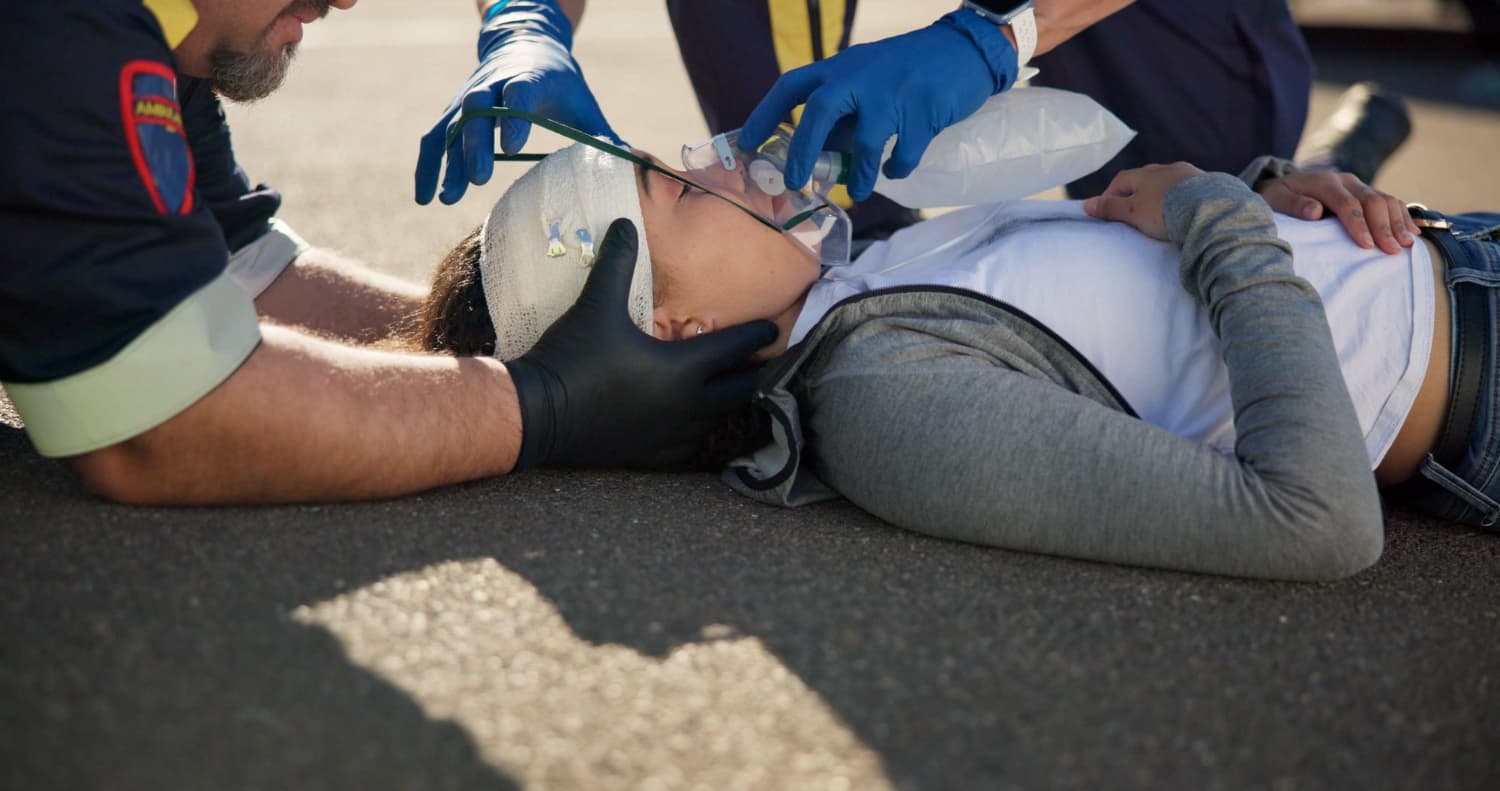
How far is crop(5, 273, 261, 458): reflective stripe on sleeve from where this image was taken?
176 cm

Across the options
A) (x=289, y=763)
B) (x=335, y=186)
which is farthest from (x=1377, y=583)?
(x=335, y=186)

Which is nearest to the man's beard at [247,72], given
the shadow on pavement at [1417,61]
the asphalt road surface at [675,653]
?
the asphalt road surface at [675,653]

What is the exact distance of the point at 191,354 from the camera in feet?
5.83

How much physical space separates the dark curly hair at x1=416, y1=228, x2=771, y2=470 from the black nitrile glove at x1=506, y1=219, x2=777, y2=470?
6 centimetres

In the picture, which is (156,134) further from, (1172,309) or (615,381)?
(1172,309)

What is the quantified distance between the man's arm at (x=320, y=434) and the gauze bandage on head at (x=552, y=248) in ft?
0.56

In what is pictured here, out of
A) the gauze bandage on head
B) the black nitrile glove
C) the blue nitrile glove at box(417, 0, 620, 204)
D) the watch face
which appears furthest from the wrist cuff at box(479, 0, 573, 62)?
the watch face

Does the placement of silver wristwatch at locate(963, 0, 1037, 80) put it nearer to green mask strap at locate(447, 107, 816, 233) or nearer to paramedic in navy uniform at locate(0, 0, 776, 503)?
green mask strap at locate(447, 107, 816, 233)

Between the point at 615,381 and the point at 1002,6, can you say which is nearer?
the point at 615,381

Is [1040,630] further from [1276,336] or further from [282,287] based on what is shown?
[282,287]

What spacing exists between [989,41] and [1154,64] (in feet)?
3.64

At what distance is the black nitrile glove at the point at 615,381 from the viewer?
2045 millimetres

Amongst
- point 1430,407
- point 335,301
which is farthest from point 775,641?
point 335,301

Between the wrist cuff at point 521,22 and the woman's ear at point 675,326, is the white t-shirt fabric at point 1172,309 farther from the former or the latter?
the wrist cuff at point 521,22
